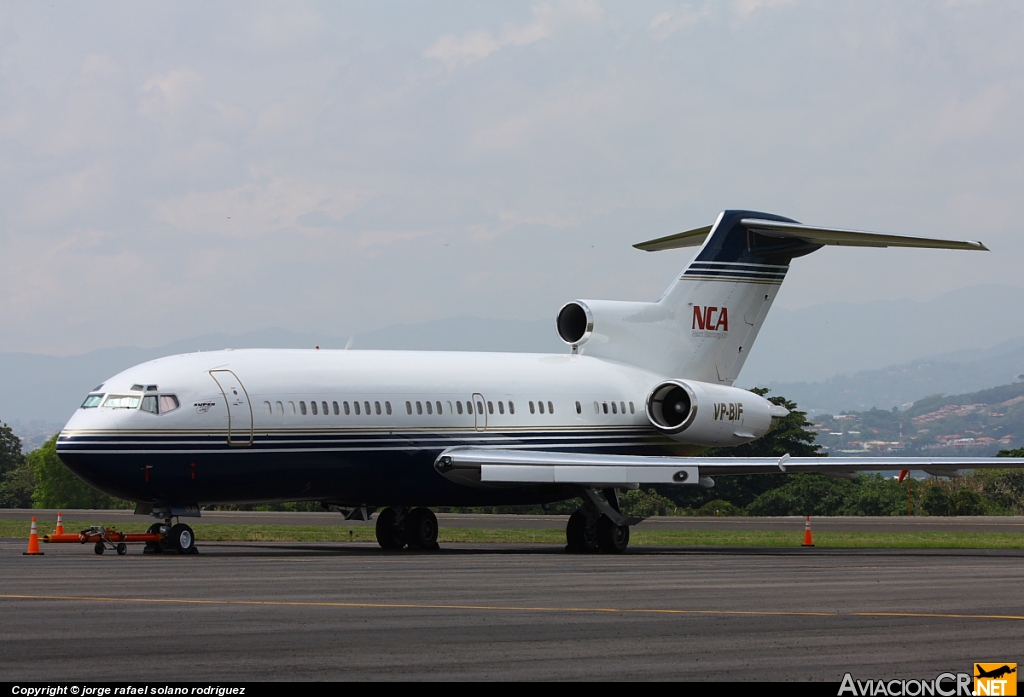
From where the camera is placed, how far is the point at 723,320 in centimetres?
3831

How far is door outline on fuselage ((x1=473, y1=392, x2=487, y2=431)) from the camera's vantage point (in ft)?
107

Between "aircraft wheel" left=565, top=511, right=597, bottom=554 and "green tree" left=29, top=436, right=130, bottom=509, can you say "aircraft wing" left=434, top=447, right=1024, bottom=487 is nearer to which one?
"aircraft wheel" left=565, top=511, right=597, bottom=554

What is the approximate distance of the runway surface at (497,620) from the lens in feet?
37.8

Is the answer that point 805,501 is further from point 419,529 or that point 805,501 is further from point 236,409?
point 236,409

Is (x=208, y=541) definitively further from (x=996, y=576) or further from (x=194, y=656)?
(x=194, y=656)

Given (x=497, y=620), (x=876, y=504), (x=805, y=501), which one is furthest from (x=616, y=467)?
(x=876, y=504)

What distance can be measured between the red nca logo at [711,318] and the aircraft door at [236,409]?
13.6 metres

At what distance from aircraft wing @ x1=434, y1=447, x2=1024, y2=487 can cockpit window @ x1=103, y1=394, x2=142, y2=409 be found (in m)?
6.74

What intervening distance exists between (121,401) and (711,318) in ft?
53.4

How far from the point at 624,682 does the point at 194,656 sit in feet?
11.7

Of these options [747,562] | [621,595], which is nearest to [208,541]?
[747,562]

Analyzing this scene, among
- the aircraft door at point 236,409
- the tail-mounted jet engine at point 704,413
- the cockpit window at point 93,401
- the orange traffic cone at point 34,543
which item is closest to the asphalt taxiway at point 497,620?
the aircraft door at point 236,409

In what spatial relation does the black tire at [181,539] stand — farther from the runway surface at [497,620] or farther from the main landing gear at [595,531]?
the main landing gear at [595,531]

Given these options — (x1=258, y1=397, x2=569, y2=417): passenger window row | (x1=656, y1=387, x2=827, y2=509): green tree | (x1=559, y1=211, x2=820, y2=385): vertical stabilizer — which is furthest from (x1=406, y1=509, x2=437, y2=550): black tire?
(x1=656, y1=387, x2=827, y2=509): green tree
